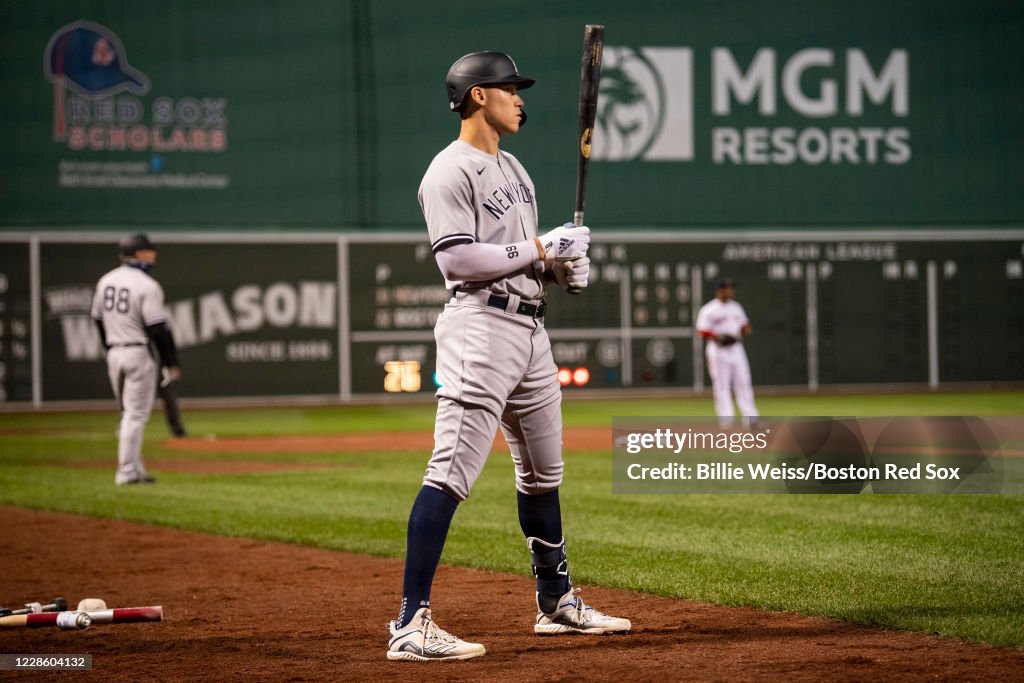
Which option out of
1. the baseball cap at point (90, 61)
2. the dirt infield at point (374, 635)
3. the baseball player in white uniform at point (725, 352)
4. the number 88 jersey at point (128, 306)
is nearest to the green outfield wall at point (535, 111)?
the baseball cap at point (90, 61)

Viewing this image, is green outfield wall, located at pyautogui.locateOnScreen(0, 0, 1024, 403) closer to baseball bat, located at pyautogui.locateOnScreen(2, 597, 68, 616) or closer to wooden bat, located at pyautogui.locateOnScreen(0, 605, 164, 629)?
baseball bat, located at pyautogui.locateOnScreen(2, 597, 68, 616)

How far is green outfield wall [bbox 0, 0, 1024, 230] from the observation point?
21.9 metres

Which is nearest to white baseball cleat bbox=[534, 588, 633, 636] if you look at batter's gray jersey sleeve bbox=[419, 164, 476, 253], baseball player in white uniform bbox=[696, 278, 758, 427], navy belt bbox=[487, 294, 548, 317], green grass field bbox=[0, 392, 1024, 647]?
green grass field bbox=[0, 392, 1024, 647]

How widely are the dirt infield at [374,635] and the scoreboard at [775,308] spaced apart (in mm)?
14372

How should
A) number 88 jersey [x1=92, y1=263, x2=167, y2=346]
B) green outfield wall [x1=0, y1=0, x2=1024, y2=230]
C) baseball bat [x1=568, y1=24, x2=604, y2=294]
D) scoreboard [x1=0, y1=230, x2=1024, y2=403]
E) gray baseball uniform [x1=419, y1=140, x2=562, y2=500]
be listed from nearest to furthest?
gray baseball uniform [x1=419, y1=140, x2=562, y2=500]
baseball bat [x1=568, y1=24, x2=604, y2=294]
number 88 jersey [x1=92, y1=263, x2=167, y2=346]
scoreboard [x1=0, y1=230, x2=1024, y2=403]
green outfield wall [x1=0, y1=0, x2=1024, y2=230]

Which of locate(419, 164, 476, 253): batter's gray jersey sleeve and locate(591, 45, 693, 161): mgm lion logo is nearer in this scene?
locate(419, 164, 476, 253): batter's gray jersey sleeve

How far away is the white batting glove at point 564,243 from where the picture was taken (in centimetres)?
459

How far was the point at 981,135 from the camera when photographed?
2423cm

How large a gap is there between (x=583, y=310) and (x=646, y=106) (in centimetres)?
436

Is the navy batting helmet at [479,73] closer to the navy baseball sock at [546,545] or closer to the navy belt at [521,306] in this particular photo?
the navy belt at [521,306]

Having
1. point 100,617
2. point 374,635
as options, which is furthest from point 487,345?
point 100,617

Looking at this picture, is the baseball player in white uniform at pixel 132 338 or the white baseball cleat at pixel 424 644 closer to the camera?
the white baseball cleat at pixel 424 644

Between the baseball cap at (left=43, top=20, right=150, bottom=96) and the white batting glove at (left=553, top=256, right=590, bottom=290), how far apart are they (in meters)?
18.9

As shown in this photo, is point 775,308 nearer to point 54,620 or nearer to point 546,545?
point 546,545
